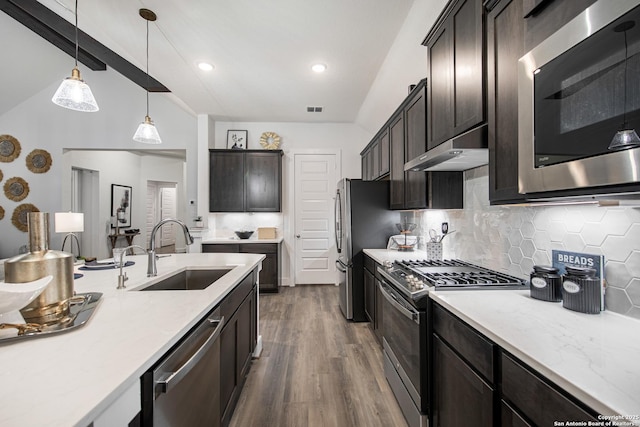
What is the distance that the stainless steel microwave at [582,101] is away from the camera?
0.73 m

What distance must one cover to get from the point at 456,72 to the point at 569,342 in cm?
147

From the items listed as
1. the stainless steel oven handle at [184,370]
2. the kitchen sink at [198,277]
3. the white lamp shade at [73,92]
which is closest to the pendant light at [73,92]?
the white lamp shade at [73,92]

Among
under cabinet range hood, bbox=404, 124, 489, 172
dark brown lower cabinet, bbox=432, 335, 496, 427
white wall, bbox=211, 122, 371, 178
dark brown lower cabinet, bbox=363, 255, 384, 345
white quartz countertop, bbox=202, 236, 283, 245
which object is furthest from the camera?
white wall, bbox=211, 122, 371, 178

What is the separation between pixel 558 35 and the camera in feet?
3.09

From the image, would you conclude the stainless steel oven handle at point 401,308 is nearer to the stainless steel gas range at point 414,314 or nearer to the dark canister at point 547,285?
the stainless steel gas range at point 414,314

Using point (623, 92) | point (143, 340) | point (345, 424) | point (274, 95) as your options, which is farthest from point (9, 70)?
point (623, 92)

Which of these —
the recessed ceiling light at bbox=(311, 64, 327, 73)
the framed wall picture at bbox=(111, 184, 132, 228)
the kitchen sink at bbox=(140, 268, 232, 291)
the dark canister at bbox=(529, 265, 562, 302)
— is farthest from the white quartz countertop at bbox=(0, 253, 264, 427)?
the framed wall picture at bbox=(111, 184, 132, 228)

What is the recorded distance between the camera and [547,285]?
4.21ft

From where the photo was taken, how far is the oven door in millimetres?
1525

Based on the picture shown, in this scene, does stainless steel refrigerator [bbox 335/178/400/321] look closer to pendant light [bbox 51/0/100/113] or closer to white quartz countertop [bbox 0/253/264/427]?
white quartz countertop [bbox 0/253/264/427]

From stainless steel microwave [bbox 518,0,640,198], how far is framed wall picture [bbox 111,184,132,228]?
8.08 m

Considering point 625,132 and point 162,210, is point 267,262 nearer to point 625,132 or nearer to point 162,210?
point 625,132

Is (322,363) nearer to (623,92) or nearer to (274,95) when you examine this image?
(623,92)

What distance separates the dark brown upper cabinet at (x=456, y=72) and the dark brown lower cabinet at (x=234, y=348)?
1.72 m
